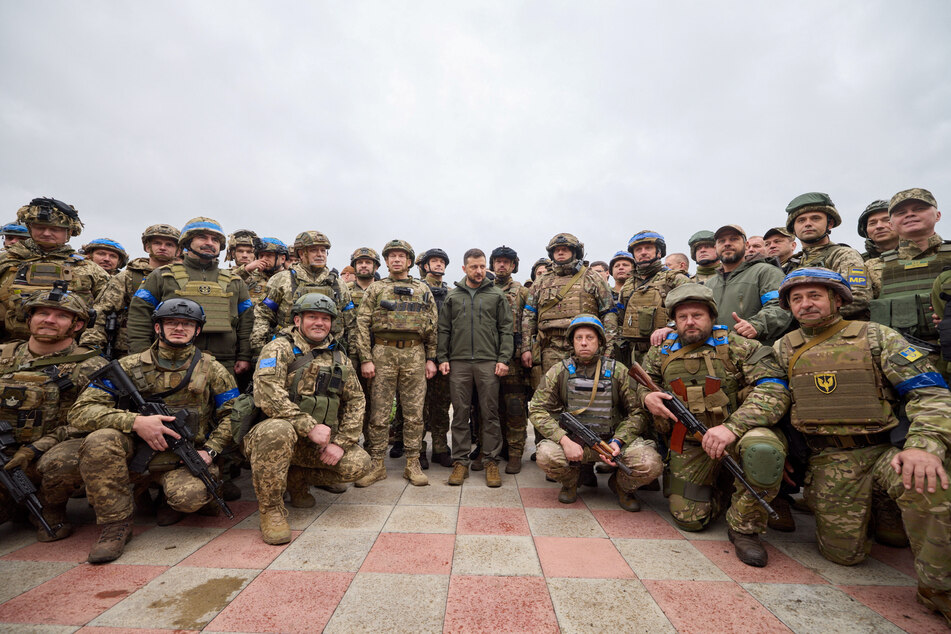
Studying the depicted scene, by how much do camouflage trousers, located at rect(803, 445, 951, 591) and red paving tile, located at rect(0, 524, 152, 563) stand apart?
5.91m

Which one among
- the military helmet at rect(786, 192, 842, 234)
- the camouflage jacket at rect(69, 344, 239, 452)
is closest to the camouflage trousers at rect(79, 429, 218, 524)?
the camouflage jacket at rect(69, 344, 239, 452)

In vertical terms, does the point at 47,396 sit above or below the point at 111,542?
above

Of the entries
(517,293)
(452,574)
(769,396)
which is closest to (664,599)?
(452,574)

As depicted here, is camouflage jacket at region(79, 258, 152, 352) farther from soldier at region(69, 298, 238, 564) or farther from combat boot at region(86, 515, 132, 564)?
combat boot at region(86, 515, 132, 564)

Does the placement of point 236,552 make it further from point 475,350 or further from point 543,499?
point 475,350

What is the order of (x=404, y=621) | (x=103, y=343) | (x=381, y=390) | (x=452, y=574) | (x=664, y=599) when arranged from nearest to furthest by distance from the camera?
(x=404, y=621)
(x=664, y=599)
(x=452, y=574)
(x=103, y=343)
(x=381, y=390)

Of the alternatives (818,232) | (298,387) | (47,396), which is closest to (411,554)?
(298,387)

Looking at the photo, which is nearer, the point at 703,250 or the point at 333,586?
the point at 333,586

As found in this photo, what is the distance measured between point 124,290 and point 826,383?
25.0 ft

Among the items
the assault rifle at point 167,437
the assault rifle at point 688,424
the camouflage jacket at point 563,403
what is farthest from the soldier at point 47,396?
the assault rifle at point 688,424

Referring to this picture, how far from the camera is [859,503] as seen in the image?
3010mm

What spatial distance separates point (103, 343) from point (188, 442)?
2363 millimetres

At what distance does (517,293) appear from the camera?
655 centimetres

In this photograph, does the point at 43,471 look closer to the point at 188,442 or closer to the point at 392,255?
the point at 188,442
